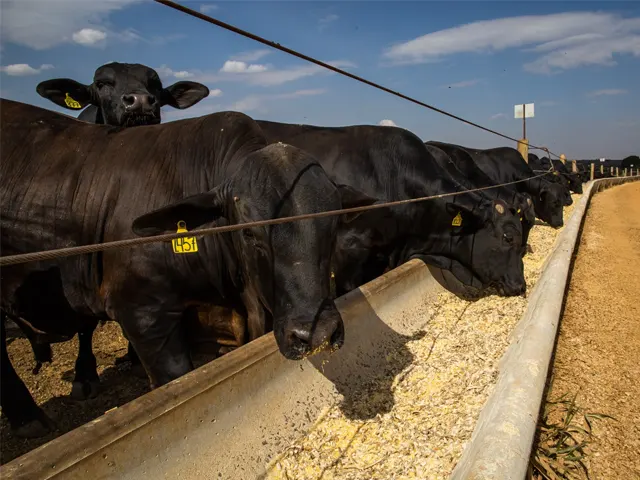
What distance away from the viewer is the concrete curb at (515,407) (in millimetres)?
1987

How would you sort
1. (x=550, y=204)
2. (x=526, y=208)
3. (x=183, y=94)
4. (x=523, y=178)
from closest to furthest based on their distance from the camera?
(x=183, y=94) → (x=526, y=208) → (x=550, y=204) → (x=523, y=178)

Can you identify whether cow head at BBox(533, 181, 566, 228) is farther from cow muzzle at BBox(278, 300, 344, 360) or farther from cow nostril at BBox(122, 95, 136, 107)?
cow muzzle at BBox(278, 300, 344, 360)

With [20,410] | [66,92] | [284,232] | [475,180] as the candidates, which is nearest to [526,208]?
[475,180]

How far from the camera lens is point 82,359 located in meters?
4.25

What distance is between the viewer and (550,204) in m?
11.5

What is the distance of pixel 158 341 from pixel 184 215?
780mm

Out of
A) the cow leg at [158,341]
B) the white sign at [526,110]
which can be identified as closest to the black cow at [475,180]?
the cow leg at [158,341]

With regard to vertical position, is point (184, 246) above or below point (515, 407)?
above

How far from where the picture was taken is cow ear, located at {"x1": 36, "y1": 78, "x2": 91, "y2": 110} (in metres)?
5.38

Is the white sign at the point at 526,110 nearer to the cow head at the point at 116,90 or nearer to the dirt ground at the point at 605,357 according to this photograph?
the dirt ground at the point at 605,357

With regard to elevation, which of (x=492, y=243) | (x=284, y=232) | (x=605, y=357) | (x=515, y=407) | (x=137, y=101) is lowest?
(x=605, y=357)

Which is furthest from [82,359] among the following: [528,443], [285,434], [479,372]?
[528,443]

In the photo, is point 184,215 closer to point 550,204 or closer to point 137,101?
point 137,101

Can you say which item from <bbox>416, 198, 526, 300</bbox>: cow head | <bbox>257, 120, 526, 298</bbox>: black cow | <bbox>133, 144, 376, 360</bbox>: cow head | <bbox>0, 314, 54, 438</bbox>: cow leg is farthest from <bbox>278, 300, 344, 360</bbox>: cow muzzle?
<bbox>416, 198, 526, 300</bbox>: cow head
